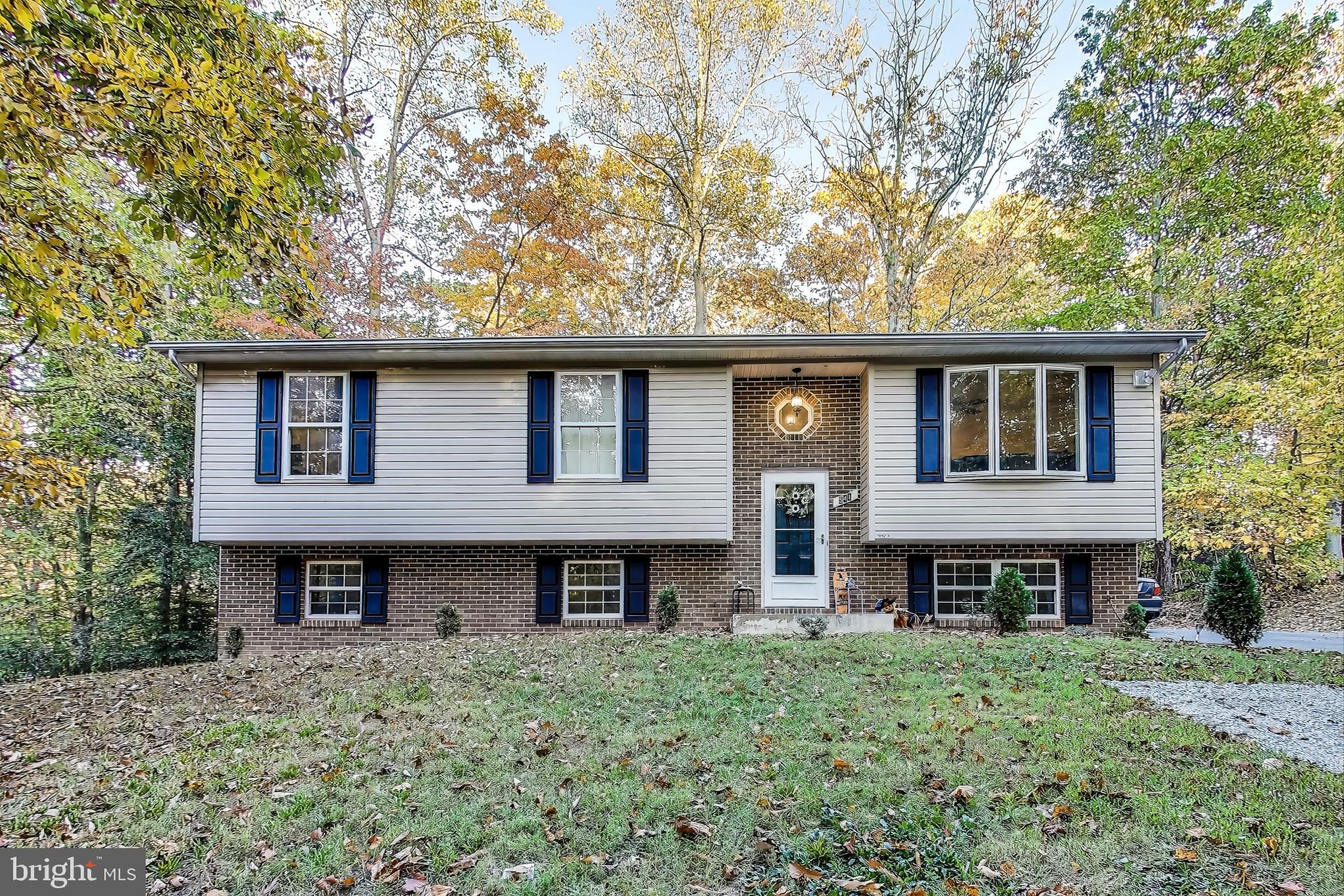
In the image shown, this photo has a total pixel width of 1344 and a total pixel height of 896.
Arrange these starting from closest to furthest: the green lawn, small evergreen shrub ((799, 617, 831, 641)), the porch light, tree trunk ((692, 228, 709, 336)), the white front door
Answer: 1. the green lawn
2. small evergreen shrub ((799, 617, 831, 641))
3. the white front door
4. the porch light
5. tree trunk ((692, 228, 709, 336))

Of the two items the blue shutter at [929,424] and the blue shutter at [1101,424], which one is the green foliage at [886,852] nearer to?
the blue shutter at [929,424]

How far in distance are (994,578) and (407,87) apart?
16.1 m

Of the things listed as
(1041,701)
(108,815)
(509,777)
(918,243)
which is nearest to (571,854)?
(509,777)

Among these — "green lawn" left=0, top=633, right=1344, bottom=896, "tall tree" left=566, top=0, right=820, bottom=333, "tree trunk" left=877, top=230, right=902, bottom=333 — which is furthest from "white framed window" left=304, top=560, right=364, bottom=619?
"tree trunk" left=877, top=230, right=902, bottom=333

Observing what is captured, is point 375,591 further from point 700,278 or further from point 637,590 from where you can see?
Answer: point 700,278

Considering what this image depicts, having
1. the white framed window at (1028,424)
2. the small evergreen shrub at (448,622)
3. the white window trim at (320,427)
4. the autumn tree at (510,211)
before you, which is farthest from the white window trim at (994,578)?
the autumn tree at (510,211)

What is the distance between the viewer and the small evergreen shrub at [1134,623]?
8.41 m

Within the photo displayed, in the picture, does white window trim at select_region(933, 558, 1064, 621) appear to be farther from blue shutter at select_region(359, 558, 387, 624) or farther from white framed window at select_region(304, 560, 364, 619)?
white framed window at select_region(304, 560, 364, 619)

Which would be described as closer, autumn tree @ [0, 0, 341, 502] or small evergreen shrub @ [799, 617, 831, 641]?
autumn tree @ [0, 0, 341, 502]

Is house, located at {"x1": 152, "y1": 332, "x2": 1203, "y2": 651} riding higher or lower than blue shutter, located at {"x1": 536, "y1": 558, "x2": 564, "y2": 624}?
higher

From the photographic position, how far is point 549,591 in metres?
9.12

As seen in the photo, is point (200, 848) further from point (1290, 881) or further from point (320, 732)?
point (1290, 881)

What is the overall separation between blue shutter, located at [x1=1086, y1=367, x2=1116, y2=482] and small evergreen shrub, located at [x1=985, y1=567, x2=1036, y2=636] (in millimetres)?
1701

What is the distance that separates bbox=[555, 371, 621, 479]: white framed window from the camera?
8.83 meters
